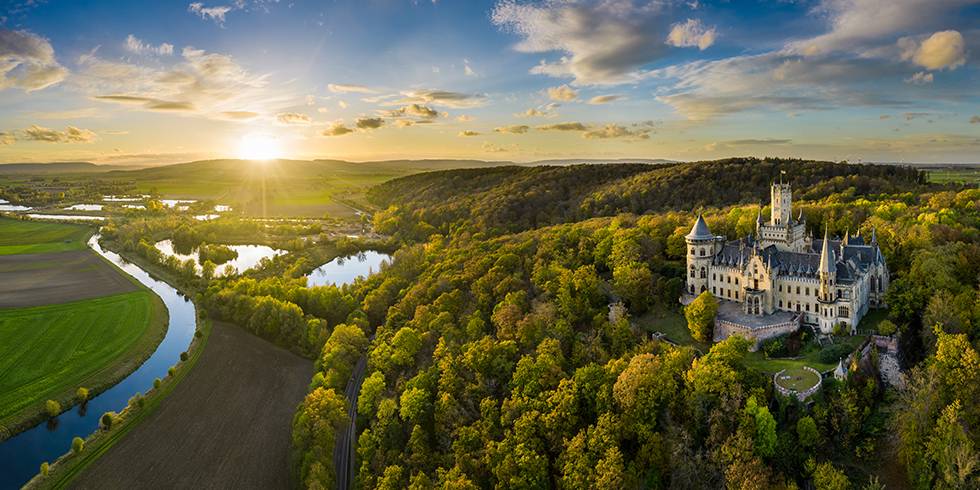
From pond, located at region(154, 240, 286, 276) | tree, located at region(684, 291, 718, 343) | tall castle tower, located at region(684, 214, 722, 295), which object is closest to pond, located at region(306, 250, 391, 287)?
pond, located at region(154, 240, 286, 276)

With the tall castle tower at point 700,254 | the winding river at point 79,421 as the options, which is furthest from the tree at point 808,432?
the winding river at point 79,421

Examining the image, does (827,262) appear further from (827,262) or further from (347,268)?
(347,268)

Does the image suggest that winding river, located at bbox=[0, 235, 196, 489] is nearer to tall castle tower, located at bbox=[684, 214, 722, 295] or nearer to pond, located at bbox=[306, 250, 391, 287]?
pond, located at bbox=[306, 250, 391, 287]

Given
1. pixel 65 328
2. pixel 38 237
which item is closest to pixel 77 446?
pixel 65 328

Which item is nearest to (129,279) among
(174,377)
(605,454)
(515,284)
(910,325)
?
(174,377)

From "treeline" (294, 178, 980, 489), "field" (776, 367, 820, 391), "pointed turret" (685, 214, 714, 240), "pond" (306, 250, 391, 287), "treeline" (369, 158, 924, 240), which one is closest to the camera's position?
"treeline" (294, 178, 980, 489)

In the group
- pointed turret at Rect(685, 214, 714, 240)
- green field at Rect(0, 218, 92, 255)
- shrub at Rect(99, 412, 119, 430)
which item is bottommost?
shrub at Rect(99, 412, 119, 430)

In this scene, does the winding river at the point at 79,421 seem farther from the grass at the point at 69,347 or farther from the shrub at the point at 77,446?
the shrub at the point at 77,446
